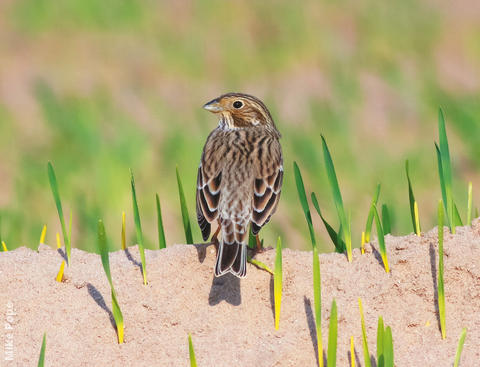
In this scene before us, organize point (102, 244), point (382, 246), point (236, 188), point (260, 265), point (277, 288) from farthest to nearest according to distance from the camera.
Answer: point (236, 188) < point (260, 265) < point (382, 246) < point (277, 288) < point (102, 244)

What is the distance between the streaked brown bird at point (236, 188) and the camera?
14.6ft

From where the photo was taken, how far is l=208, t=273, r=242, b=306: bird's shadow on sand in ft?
14.4

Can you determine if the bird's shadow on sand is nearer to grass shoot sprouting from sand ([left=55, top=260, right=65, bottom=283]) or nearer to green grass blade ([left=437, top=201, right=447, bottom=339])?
grass shoot sprouting from sand ([left=55, top=260, right=65, bottom=283])

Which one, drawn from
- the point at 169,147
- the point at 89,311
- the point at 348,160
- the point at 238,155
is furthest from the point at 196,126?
the point at 89,311

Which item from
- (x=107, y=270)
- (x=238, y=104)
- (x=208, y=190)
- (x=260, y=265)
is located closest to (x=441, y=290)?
(x=260, y=265)

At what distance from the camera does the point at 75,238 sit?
823 cm

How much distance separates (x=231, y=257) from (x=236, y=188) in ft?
2.15

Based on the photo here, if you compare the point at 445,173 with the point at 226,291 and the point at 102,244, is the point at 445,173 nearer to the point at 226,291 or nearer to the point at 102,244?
the point at 226,291

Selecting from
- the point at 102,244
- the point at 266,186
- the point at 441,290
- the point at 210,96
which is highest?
the point at 210,96

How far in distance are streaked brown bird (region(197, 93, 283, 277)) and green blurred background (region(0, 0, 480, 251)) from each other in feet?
4.71

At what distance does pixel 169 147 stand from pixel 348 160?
1812 millimetres

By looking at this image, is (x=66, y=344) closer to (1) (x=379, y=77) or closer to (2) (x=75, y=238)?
(2) (x=75, y=238)

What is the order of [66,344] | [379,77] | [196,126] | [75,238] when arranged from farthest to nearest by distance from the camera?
[379,77]
[196,126]
[75,238]
[66,344]

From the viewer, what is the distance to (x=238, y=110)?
5.93 meters
